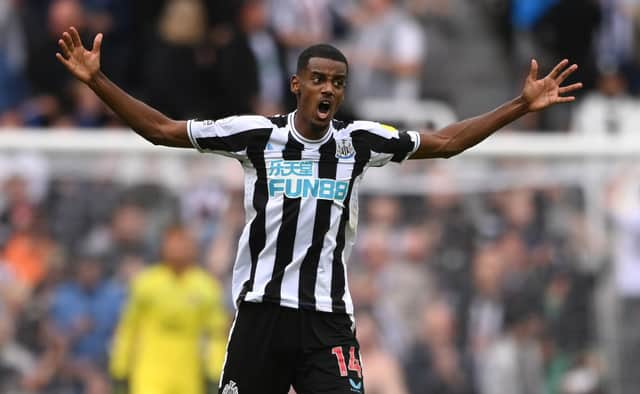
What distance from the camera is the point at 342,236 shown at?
A: 286 inches

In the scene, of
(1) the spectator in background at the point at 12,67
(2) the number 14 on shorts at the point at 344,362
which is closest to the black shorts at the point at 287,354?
(2) the number 14 on shorts at the point at 344,362

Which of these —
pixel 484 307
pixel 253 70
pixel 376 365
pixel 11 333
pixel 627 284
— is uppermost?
pixel 253 70

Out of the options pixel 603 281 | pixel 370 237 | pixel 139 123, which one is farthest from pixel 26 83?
pixel 139 123

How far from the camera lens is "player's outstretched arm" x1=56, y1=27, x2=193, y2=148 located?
7.12 metres

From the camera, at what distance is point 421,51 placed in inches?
577

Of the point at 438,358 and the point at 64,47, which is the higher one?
the point at 64,47

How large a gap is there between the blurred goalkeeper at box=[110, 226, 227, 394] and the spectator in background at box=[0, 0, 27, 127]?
2872 mm

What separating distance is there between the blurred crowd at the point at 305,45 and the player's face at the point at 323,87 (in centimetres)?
594

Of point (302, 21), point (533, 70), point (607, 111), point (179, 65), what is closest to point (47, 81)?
point (179, 65)

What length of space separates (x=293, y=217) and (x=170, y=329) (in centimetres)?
482

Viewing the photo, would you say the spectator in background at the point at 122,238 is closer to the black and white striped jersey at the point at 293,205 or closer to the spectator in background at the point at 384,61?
the spectator in background at the point at 384,61

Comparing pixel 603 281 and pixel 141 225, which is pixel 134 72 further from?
pixel 603 281

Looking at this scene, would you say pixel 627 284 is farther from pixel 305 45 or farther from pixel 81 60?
pixel 81 60

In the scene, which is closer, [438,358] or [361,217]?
[438,358]
